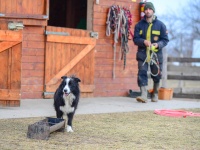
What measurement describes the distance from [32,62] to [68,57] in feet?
2.82

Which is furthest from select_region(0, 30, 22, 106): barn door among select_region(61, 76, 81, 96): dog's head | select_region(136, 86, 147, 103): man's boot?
select_region(136, 86, 147, 103): man's boot

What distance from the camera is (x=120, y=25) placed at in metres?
11.1

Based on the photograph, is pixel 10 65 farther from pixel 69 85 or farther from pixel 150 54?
pixel 150 54

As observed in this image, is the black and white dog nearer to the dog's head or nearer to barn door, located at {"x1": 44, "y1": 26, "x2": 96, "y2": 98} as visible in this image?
the dog's head

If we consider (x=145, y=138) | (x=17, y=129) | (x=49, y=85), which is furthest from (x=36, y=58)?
(x=145, y=138)

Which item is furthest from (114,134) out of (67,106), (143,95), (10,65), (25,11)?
(25,11)

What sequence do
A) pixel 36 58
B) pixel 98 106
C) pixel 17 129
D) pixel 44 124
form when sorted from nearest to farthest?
pixel 44 124
pixel 17 129
pixel 98 106
pixel 36 58

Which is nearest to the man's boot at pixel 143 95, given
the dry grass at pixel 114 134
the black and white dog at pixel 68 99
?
the dry grass at pixel 114 134

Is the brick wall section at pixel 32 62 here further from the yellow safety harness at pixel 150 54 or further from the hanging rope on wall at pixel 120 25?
the yellow safety harness at pixel 150 54

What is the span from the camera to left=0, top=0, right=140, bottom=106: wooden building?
8.30 meters

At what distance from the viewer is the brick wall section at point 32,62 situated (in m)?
9.76

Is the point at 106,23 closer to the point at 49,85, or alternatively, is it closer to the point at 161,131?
the point at 49,85

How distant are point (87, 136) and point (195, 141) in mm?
1366

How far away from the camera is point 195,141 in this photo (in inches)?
242
